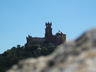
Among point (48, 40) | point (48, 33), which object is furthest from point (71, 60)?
point (48, 33)

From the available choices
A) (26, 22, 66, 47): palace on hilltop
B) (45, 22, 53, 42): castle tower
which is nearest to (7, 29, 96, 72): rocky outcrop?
(26, 22, 66, 47): palace on hilltop

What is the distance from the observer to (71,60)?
545 cm

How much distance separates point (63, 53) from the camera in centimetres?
573

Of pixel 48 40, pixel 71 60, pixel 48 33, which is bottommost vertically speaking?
pixel 71 60

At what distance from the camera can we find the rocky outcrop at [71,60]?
5.20 metres

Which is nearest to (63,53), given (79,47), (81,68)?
(79,47)

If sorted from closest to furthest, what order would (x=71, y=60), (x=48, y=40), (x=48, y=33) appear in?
(x=71, y=60) → (x=48, y=40) → (x=48, y=33)

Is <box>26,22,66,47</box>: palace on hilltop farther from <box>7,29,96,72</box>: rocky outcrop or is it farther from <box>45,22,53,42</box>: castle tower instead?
<box>7,29,96,72</box>: rocky outcrop

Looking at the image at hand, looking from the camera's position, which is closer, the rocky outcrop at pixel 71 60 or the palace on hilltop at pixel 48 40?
the rocky outcrop at pixel 71 60

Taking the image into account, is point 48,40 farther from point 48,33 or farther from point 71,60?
point 71,60

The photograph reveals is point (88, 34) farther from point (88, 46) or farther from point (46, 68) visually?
point (46, 68)

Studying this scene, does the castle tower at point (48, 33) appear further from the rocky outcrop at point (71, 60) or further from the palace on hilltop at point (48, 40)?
the rocky outcrop at point (71, 60)

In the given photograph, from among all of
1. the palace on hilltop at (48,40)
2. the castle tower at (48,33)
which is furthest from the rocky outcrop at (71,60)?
the castle tower at (48,33)

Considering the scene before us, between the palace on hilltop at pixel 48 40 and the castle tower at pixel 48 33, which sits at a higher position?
the castle tower at pixel 48 33
